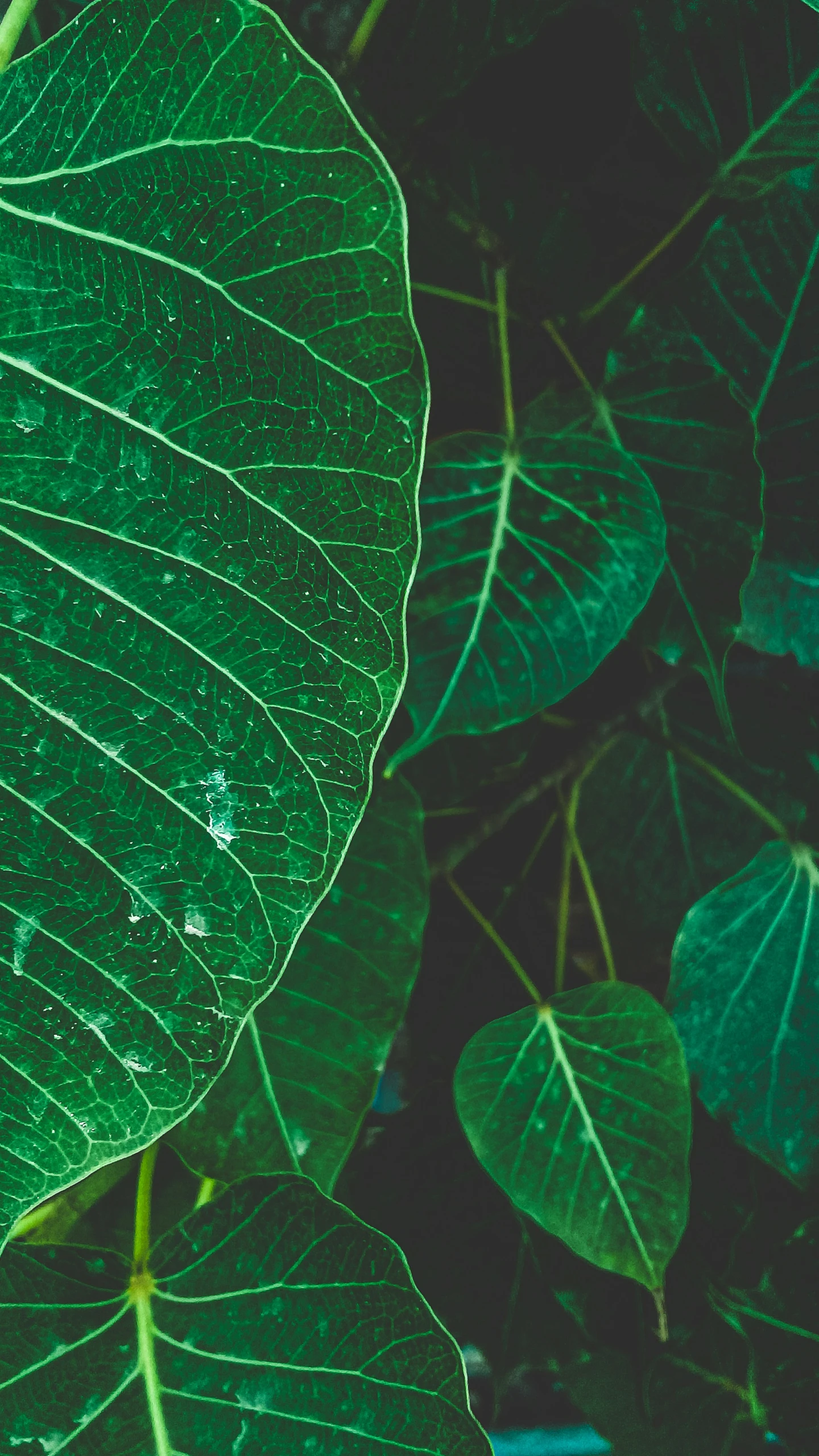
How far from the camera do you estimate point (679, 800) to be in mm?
842

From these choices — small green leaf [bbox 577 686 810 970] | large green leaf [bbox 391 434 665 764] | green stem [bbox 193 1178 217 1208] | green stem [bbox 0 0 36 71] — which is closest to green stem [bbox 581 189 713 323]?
large green leaf [bbox 391 434 665 764]

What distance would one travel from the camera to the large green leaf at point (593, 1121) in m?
0.54

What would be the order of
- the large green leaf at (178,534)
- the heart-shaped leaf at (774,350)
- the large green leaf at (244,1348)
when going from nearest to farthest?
the large green leaf at (178,534) → the large green leaf at (244,1348) → the heart-shaped leaf at (774,350)

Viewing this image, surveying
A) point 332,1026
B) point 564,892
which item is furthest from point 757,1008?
point 332,1026

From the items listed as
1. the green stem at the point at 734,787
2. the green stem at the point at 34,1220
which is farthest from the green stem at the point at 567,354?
the green stem at the point at 34,1220

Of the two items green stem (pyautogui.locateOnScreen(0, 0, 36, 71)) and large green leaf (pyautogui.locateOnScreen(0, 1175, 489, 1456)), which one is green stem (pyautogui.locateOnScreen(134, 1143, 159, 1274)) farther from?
green stem (pyautogui.locateOnScreen(0, 0, 36, 71))

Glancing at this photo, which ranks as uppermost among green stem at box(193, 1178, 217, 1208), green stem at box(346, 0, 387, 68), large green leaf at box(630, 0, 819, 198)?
large green leaf at box(630, 0, 819, 198)

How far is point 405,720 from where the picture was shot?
2.10 feet

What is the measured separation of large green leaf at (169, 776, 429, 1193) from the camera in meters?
0.55

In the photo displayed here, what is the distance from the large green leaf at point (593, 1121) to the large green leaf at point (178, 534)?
277 millimetres

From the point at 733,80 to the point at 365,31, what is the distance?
0.76 ft

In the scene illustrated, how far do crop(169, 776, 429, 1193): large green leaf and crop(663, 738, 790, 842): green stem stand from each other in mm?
269

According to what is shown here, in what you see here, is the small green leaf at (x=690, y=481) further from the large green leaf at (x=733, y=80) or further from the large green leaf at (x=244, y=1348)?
the large green leaf at (x=244, y=1348)

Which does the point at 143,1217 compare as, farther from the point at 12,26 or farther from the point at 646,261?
the point at 646,261
